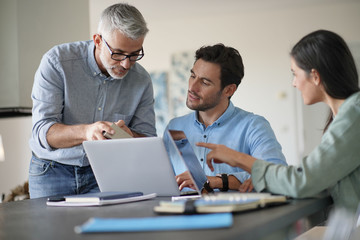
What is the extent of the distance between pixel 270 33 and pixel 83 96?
5088 mm

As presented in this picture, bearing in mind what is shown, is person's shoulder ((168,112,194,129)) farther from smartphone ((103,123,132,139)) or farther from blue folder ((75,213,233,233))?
blue folder ((75,213,233,233))

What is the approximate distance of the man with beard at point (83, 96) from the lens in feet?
7.42

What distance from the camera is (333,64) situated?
65.9 inches

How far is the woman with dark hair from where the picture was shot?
1.52 meters

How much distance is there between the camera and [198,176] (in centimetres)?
186

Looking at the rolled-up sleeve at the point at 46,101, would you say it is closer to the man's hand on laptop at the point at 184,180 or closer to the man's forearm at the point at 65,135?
the man's forearm at the point at 65,135

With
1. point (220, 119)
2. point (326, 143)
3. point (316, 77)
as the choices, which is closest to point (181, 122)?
point (220, 119)

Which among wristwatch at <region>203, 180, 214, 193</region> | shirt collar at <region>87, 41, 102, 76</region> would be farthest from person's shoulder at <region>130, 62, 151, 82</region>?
wristwatch at <region>203, 180, 214, 193</region>

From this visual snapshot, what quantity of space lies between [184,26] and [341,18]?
2.18m

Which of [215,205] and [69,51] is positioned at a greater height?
[69,51]

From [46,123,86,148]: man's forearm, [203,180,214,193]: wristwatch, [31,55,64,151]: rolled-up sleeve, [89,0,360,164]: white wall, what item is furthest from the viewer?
[89,0,360,164]: white wall

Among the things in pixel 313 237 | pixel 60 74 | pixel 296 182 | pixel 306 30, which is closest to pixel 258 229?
pixel 296 182

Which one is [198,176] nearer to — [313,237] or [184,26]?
[313,237]

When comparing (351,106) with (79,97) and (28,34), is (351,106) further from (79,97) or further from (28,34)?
(28,34)
